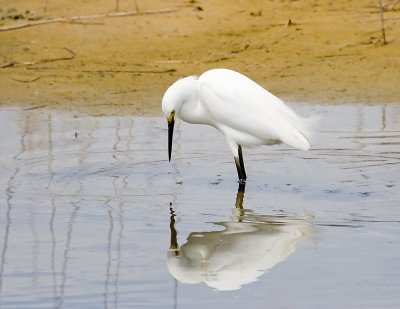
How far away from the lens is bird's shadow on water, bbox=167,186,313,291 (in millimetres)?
5930

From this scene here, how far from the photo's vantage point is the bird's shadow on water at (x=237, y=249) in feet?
19.5

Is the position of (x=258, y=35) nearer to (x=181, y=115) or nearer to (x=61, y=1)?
(x=61, y=1)

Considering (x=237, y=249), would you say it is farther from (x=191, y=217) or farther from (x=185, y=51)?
(x=185, y=51)

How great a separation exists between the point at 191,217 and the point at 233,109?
61.6 inches

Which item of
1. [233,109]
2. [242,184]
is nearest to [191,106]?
[233,109]

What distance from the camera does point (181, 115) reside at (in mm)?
8695

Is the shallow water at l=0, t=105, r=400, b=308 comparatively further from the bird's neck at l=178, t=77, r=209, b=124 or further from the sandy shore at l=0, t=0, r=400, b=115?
the sandy shore at l=0, t=0, r=400, b=115

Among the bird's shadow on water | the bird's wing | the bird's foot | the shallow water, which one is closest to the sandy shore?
the shallow water

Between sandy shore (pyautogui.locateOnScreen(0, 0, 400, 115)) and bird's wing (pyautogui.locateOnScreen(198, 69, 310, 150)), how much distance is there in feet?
7.64

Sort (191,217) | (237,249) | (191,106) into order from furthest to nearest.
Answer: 1. (191,106)
2. (191,217)
3. (237,249)

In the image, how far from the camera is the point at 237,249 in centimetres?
645

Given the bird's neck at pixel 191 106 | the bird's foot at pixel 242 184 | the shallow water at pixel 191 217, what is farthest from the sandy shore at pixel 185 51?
the bird's foot at pixel 242 184

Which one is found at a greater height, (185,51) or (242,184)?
(185,51)

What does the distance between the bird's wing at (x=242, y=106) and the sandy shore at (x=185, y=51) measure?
2.33 metres
